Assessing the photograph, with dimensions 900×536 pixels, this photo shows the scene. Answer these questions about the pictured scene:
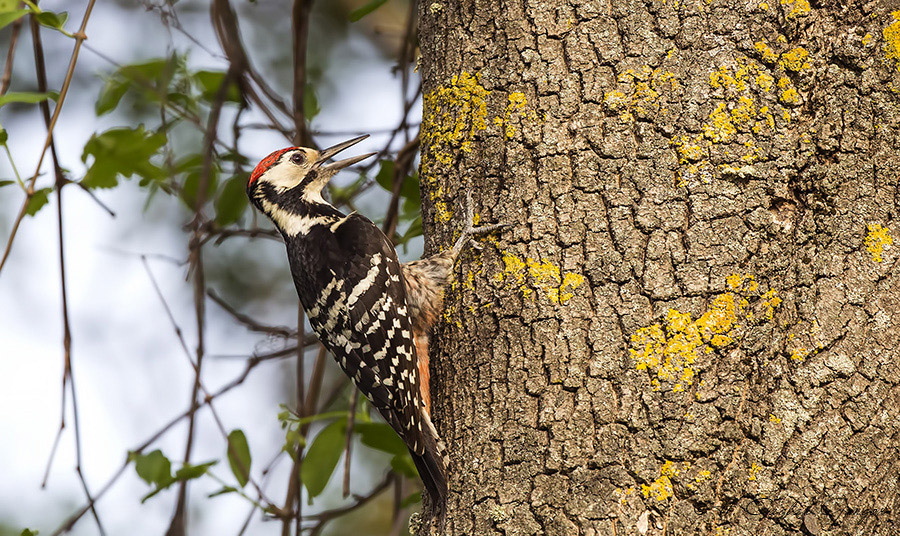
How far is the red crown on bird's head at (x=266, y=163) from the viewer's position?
326 centimetres

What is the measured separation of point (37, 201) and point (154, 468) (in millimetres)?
856

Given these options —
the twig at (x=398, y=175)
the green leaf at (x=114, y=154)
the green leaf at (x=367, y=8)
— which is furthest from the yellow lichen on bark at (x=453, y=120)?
the green leaf at (x=114, y=154)

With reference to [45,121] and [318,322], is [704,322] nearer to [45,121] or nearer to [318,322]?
[318,322]

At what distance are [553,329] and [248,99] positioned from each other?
6.01 ft

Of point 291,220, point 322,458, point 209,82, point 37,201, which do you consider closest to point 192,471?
point 322,458

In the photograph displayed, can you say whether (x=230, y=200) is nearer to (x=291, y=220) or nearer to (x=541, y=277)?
(x=291, y=220)

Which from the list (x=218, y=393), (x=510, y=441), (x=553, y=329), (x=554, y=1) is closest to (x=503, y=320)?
(x=553, y=329)

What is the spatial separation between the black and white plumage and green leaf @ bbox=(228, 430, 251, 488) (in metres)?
0.41

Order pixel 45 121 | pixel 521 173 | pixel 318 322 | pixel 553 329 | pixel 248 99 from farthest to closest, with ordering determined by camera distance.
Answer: pixel 248 99 → pixel 318 322 → pixel 45 121 → pixel 521 173 → pixel 553 329

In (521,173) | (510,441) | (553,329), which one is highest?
(521,173)

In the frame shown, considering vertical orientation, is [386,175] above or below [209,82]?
below

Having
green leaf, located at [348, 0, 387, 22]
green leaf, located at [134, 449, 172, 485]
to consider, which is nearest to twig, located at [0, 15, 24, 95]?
green leaf, located at [348, 0, 387, 22]

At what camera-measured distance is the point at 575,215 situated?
206 centimetres

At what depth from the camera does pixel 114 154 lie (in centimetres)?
217
